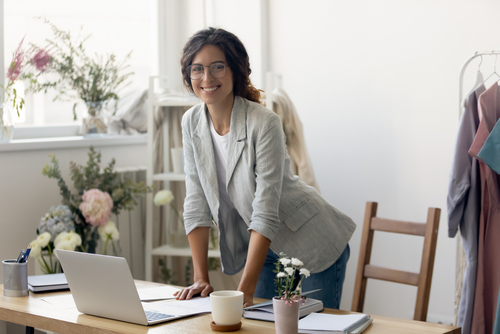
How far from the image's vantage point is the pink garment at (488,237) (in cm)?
211

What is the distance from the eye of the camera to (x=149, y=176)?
9.50ft

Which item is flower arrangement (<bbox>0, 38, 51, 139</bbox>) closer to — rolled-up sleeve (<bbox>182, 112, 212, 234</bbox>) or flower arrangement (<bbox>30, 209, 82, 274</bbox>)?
flower arrangement (<bbox>30, 209, 82, 274</bbox>)

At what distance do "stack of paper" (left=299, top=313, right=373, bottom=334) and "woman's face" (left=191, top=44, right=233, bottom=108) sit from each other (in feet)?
2.18

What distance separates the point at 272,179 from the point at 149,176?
55.6 inches

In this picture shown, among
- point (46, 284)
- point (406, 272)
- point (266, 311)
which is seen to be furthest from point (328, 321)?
point (46, 284)

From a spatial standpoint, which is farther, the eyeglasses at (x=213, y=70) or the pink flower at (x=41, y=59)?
the pink flower at (x=41, y=59)

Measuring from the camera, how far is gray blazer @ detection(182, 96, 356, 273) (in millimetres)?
1612

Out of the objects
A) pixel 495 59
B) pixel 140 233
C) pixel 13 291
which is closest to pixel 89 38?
pixel 140 233

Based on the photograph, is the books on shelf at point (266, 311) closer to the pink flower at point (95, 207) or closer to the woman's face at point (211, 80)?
the woman's face at point (211, 80)

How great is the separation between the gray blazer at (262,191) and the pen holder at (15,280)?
19.7 inches

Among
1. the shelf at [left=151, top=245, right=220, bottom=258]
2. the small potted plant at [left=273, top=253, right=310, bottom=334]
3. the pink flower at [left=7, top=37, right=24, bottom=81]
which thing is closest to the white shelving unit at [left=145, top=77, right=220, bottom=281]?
the shelf at [left=151, top=245, right=220, bottom=258]

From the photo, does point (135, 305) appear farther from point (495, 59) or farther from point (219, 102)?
point (495, 59)

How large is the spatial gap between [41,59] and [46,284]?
1303 mm

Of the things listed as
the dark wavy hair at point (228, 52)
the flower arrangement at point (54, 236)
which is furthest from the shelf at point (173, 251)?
the dark wavy hair at point (228, 52)
